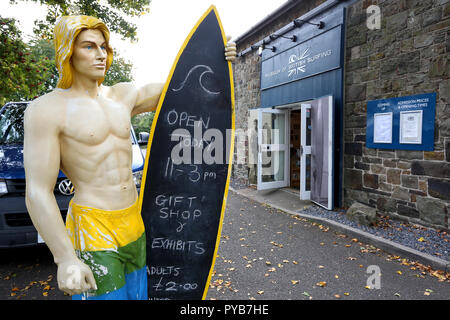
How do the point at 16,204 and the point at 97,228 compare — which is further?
the point at 16,204

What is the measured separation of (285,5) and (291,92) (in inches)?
83.4

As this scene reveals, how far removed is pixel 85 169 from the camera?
4.64 ft

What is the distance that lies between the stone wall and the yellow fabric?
4.83 metres

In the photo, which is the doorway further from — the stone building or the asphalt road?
the asphalt road

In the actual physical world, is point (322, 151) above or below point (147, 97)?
below

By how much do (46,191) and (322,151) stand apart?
231 inches

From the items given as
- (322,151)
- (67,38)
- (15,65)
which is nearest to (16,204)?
(67,38)

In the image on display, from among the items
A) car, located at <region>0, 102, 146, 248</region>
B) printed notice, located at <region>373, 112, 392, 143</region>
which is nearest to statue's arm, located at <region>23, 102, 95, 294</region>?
car, located at <region>0, 102, 146, 248</region>

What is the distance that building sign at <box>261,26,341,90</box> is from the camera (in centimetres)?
611

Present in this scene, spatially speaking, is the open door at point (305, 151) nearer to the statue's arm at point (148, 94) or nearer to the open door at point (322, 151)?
the open door at point (322, 151)

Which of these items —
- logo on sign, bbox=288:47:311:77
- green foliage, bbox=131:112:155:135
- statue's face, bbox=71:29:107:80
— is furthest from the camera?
green foliage, bbox=131:112:155:135

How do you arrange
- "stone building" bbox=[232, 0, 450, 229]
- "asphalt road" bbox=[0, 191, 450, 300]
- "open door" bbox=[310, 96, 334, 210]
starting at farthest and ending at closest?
"open door" bbox=[310, 96, 334, 210] → "stone building" bbox=[232, 0, 450, 229] → "asphalt road" bbox=[0, 191, 450, 300]

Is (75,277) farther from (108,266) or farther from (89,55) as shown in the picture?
(89,55)
